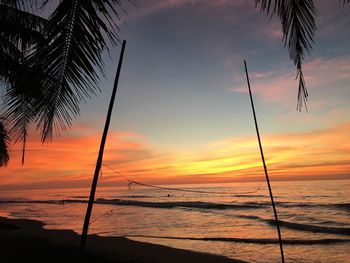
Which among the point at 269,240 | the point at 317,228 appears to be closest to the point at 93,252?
the point at 269,240

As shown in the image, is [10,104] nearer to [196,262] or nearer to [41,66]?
[41,66]

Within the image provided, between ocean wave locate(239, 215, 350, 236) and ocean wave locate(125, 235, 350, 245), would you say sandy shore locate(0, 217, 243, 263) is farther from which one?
ocean wave locate(239, 215, 350, 236)

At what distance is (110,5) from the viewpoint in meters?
2.34

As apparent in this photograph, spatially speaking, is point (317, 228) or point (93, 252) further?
point (317, 228)

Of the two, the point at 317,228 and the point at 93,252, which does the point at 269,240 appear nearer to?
the point at 317,228

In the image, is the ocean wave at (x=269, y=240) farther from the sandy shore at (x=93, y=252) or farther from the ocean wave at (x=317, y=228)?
the sandy shore at (x=93, y=252)

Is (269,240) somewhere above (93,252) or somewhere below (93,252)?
above

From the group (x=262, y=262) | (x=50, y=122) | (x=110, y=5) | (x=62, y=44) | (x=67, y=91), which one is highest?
(x=110, y=5)

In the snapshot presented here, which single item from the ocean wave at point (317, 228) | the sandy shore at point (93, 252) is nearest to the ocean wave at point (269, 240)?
the ocean wave at point (317, 228)

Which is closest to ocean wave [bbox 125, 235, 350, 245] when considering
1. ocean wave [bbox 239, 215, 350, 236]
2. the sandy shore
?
ocean wave [bbox 239, 215, 350, 236]

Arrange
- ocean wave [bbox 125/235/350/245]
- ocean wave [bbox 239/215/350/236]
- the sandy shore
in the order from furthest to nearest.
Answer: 1. ocean wave [bbox 239/215/350/236]
2. ocean wave [bbox 125/235/350/245]
3. the sandy shore

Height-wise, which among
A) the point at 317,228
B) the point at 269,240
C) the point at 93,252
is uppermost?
the point at 317,228

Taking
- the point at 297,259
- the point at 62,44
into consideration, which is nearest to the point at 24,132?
the point at 62,44

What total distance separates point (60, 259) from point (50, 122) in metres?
8.65
